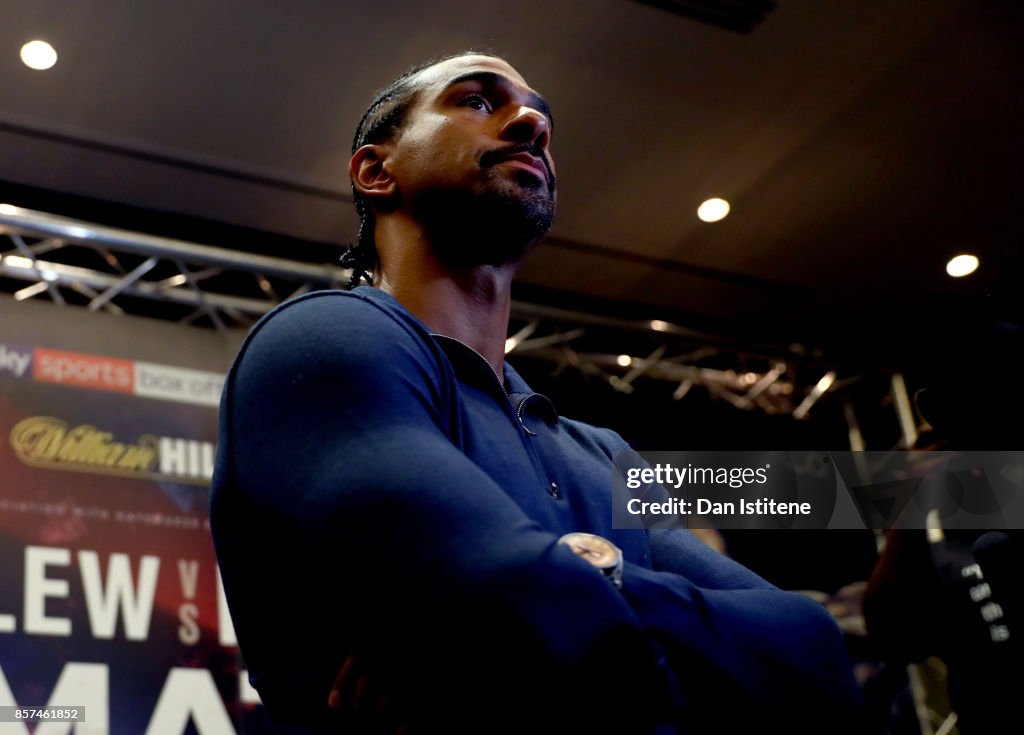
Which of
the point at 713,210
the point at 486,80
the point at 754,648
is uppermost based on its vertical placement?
the point at 713,210

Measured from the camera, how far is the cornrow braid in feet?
4.98

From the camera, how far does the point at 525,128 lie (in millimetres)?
1411

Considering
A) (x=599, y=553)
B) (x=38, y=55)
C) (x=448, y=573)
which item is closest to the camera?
(x=448, y=573)

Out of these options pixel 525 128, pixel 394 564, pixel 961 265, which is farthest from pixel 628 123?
pixel 394 564

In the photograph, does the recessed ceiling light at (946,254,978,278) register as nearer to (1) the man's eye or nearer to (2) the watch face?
(1) the man's eye

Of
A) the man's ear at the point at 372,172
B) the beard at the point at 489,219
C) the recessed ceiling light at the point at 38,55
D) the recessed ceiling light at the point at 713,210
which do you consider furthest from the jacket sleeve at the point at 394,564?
the recessed ceiling light at the point at 713,210

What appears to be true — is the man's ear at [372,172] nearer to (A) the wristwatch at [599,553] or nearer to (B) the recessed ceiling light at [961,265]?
(A) the wristwatch at [599,553]

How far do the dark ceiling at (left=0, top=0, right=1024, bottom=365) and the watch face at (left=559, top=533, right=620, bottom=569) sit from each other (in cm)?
356

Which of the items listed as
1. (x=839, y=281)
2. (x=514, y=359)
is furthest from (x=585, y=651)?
(x=839, y=281)

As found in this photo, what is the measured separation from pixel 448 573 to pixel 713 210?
4818 mm

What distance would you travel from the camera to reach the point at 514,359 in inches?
223

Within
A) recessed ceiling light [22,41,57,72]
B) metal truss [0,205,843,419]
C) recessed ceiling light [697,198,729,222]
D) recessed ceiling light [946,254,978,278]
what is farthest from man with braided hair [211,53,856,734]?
recessed ceiling light [946,254,978,278]

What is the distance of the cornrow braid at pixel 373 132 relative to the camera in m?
1.52

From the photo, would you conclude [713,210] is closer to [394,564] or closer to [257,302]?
[257,302]
